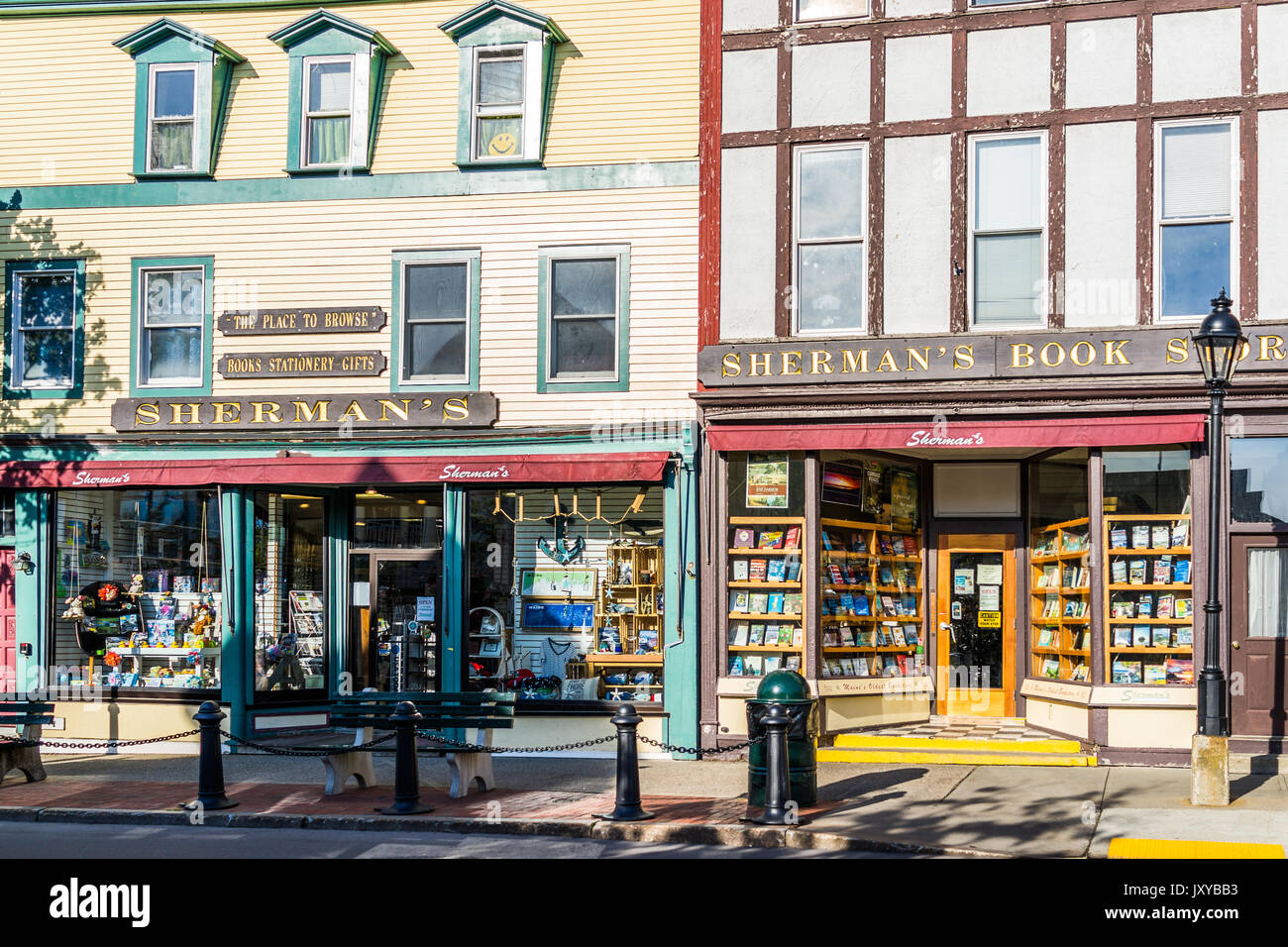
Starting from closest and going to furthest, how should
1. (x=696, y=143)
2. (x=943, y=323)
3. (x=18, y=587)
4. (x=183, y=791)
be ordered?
(x=183, y=791) < (x=943, y=323) < (x=696, y=143) < (x=18, y=587)

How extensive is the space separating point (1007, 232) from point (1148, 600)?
441 cm

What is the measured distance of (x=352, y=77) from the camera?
17.8m

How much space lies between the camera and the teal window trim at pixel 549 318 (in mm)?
16969

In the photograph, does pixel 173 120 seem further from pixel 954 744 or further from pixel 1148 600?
pixel 1148 600

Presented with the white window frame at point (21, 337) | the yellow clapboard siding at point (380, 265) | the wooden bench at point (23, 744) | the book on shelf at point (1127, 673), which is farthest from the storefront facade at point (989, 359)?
the white window frame at point (21, 337)

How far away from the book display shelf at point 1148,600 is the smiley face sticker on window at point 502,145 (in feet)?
27.8

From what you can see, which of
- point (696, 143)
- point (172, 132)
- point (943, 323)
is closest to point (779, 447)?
point (943, 323)

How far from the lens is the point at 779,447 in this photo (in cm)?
1600

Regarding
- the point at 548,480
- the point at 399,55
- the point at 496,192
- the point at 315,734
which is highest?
the point at 399,55

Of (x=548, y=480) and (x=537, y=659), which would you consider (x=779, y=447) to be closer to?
(x=548, y=480)

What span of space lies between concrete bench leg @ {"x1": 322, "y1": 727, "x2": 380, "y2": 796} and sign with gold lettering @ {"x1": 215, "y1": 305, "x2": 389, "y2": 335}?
18.3ft

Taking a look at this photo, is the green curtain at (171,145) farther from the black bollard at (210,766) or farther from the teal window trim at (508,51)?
the black bollard at (210,766)

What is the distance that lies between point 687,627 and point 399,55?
8237 millimetres

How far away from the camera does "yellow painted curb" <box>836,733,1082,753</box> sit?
1502cm
